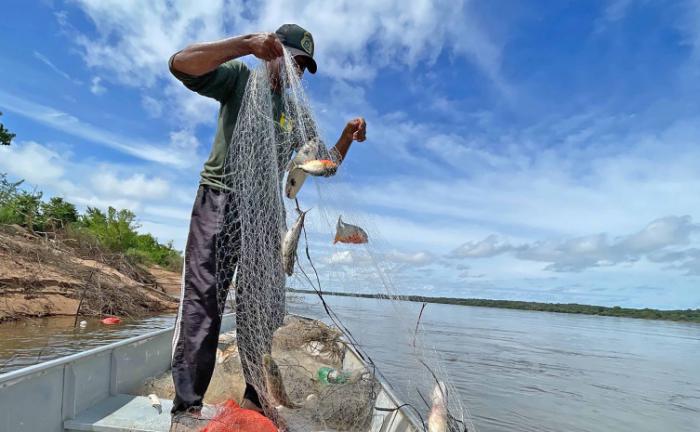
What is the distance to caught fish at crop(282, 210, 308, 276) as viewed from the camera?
110 inches

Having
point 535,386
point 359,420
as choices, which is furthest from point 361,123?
point 535,386

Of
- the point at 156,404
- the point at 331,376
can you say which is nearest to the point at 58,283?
the point at 331,376

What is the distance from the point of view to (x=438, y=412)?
2.46 meters

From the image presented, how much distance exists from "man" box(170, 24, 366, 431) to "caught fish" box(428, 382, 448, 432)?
1001 millimetres

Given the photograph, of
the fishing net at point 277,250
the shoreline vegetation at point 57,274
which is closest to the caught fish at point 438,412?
the fishing net at point 277,250

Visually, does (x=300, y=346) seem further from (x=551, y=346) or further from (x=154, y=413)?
(x=551, y=346)

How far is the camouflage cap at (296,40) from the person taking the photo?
279cm

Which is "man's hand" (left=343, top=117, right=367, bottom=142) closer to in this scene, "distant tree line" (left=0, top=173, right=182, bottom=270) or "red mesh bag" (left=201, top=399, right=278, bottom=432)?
"red mesh bag" (left=201, top=399, right=278, bottom=432)

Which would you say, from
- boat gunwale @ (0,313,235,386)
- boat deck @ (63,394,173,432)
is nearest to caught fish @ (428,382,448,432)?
boat deck @ (63,394,173,432)

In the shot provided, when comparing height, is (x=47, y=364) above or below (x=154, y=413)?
above

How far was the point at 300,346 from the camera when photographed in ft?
19.2

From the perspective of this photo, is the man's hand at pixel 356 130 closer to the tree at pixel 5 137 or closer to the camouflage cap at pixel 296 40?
the camouflage cap at pixel 296 40

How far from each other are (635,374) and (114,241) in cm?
2548

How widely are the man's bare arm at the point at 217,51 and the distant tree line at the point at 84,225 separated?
14497 millimetres
